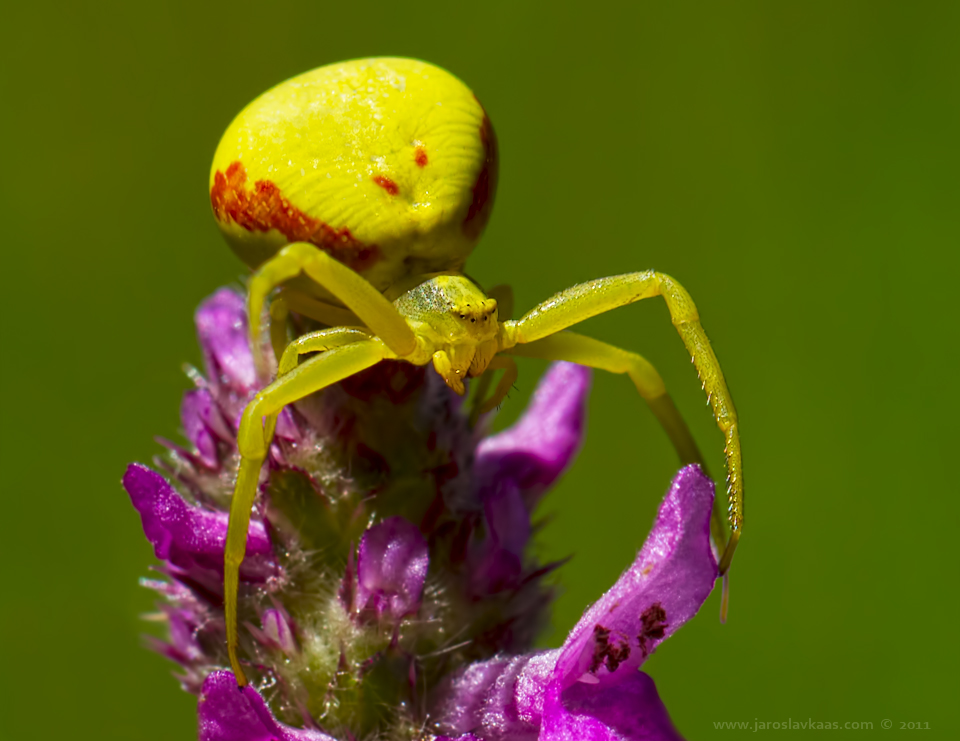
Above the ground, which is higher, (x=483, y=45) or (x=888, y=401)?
(x=483, y=45)

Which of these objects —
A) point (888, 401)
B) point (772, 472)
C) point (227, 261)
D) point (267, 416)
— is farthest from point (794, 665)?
point (267, 416)

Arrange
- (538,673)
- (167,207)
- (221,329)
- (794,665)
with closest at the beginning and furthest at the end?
1. (538,673)
2. (221,329)
3. (794,665)
4. (167,207)

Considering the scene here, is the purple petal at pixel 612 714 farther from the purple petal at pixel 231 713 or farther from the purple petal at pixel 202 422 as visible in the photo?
the purple petal at pixel 202 422

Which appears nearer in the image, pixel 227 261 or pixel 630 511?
pixel 630 511

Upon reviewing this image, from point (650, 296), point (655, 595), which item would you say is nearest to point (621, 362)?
point (650, 296)

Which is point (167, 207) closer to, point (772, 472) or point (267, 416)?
point (772, 472)

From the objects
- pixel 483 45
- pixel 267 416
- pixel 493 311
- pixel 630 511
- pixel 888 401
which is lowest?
pixel 630 511

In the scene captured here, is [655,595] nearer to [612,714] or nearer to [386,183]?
[612,714]
